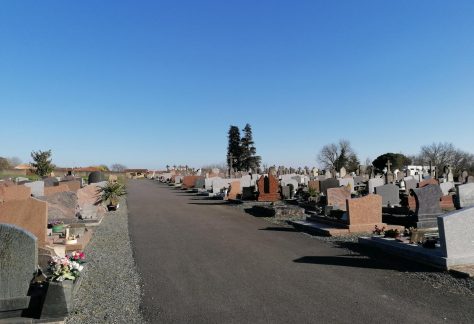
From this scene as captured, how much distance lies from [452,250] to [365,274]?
168 centimetres

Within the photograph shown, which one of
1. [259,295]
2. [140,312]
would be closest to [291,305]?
[259,295]

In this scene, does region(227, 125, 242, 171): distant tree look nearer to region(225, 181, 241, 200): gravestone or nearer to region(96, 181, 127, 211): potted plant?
region(225, 181, 241, 200): gravestone

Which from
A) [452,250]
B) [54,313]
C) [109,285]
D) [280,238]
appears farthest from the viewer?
[280,238]

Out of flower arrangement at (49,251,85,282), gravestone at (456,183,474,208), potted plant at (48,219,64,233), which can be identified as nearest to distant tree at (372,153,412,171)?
gravestone at (456,183,474,208)

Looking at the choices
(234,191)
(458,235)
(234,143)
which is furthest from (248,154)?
(458,235)

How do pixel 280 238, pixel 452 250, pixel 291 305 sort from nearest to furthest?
pixel 291 305 < pixel 452 250 < pixel 280 238

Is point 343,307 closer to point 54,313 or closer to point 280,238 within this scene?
point 54,313

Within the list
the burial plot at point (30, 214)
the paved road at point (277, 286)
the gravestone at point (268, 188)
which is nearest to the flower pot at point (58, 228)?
the paved road at point (277, 286)

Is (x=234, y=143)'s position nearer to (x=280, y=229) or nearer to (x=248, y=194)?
(x=248, y=194)

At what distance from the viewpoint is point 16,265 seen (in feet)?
18.0

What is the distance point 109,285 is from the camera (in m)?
6.80

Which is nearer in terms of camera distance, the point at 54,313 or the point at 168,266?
the point at 54,313

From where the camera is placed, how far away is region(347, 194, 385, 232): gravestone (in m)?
12.0

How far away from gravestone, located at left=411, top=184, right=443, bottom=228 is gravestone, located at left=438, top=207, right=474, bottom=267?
5144 millimetres
